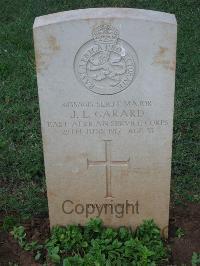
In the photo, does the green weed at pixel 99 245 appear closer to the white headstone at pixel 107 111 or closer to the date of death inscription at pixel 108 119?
the white headstone at pixel 107 111

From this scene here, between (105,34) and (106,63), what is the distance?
0.63 feet

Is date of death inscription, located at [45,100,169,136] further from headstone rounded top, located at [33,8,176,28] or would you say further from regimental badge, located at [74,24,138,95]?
headstone rounded top, located at [33,8,176,28]

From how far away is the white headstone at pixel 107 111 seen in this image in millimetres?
3223

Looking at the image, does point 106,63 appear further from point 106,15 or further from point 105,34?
point 106,15

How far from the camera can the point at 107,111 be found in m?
3.46

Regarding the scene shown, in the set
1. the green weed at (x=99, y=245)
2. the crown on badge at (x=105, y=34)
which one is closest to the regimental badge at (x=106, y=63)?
the crown on badge at (x=105, y=34)

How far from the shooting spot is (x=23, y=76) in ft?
21.0

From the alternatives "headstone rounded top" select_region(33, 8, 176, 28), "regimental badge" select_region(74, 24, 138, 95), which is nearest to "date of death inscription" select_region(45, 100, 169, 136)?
"regimental badge" select_region(74, 24, 138, 95)

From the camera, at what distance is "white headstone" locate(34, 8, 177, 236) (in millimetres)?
3223

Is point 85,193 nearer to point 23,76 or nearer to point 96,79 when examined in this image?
point 96,79

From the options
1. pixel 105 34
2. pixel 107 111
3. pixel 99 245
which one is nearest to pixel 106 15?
pixel 105 34

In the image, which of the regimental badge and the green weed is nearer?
the regimental badge

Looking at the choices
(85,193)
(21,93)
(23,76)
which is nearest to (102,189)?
(85,193)

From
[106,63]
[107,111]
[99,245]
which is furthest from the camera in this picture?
[99,245]
